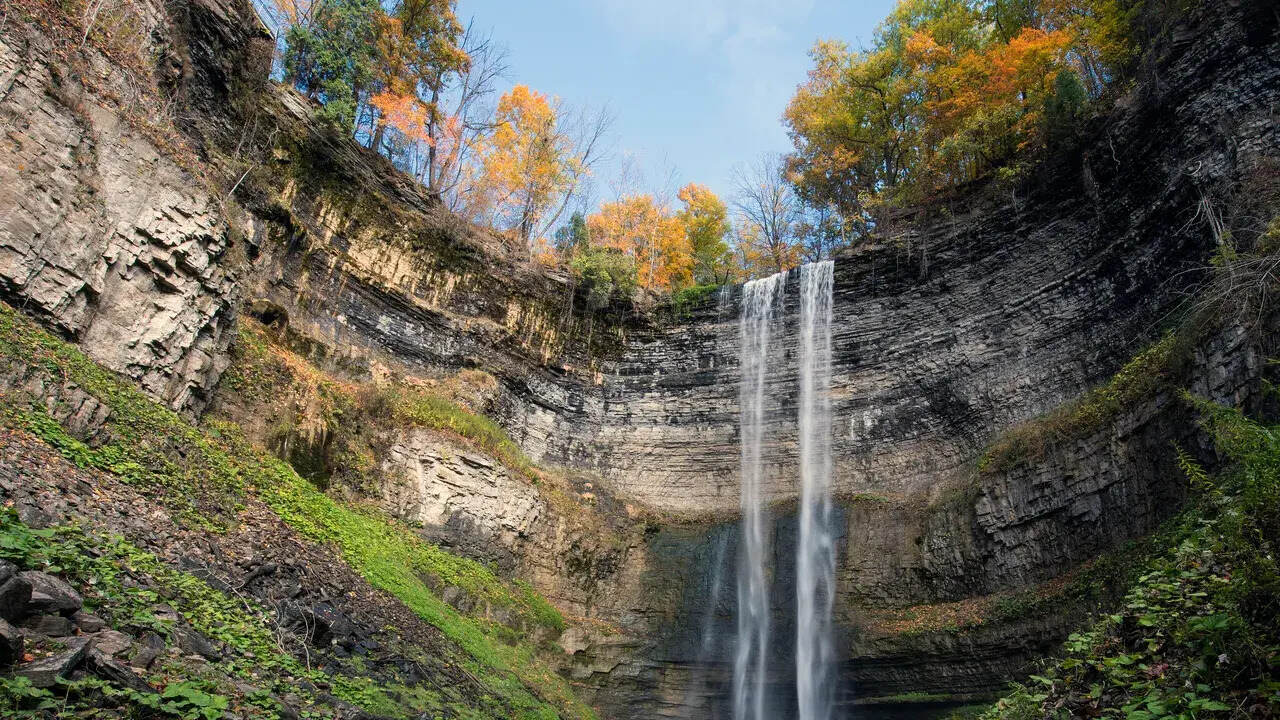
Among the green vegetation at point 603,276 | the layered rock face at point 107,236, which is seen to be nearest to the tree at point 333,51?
the green vegetation at point 603,276

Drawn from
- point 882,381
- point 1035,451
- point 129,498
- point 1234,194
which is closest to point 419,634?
point 129,498

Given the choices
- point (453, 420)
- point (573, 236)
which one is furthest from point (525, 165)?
point (453, 420)

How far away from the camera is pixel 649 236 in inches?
1166

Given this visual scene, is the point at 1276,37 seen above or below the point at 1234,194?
above

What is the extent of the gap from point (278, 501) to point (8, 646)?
21.2ft

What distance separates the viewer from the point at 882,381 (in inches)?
757

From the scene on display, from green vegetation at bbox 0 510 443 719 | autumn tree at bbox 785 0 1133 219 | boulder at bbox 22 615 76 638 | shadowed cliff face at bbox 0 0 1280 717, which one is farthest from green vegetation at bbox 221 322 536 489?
autumn tree at bbox 785 0 1133 219

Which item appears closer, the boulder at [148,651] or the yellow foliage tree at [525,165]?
the boulder at [148,651]

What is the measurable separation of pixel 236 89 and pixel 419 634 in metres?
13.4

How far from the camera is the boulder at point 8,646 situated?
3.66m

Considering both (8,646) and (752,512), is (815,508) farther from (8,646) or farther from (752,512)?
(8,646)

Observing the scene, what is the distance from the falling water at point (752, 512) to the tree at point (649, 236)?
736 centimetres

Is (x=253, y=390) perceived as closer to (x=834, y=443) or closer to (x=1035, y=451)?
(x=834, y=443)

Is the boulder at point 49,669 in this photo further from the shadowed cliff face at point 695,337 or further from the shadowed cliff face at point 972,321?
the shadowed cliff face at point 972,321
